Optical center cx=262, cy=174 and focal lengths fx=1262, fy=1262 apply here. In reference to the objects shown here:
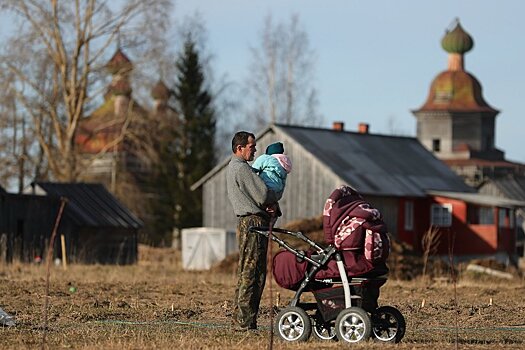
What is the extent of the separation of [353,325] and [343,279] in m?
0.43

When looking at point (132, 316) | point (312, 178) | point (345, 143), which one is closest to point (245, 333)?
point (132, 316)

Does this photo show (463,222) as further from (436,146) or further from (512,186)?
(436,146)

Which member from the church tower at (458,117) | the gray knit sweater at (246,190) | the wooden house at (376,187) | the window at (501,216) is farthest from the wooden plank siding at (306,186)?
the church tower at (458,117)

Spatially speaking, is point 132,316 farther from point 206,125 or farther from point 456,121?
point 456,121

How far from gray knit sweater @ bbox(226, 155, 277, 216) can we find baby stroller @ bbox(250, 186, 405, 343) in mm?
755

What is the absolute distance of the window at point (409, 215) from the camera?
53.3m

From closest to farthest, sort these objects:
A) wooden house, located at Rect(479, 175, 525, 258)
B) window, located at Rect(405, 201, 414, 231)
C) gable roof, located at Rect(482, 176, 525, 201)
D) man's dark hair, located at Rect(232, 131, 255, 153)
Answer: man's dark hair, located at Rect(232, 131, 255, 153) < window, located at Rect(405, 201, 414, 231) < wooden house, located at Rect(479, 175, 525, 258) < gable roof, located at Rect(482, 176, 525, 201)

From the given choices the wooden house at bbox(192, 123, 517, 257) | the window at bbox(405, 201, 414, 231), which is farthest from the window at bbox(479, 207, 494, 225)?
the window at bbox(405, 201, 414, 231)

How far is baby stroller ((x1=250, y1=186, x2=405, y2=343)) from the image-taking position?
11.3m

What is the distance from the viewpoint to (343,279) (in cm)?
1132

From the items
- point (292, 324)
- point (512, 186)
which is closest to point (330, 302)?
point (292, 324)

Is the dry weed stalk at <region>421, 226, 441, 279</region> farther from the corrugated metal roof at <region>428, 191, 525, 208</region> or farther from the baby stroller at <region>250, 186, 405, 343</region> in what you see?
the baby stroller at <region>250, 186, 405, 343</region>

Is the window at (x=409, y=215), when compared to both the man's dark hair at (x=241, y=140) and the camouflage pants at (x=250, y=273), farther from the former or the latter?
the camouflage pants at (x=250, y=273)

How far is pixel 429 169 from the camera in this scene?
2264 inches
